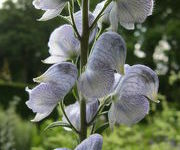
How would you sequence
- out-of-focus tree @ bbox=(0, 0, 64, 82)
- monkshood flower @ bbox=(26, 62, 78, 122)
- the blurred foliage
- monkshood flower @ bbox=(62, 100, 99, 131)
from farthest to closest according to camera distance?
out-of-focus tree @ bbox=(0, 0, 64, 82)
the blurred foliage
monkshood flower @ bbox=(62, 100, 99, 131)
monkshood flower @ bbox=(26, 62, 78, 122)

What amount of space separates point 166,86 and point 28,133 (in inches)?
359

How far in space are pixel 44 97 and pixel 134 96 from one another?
→ 0.81 feet

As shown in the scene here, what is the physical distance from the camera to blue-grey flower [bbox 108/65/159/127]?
1.22 meters

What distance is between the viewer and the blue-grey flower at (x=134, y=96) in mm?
1222

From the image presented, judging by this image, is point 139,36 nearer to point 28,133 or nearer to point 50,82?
point 28,133

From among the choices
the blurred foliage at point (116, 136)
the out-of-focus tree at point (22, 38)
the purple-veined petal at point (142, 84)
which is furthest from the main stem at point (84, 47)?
the out-of-focus tree at point (22, 38)

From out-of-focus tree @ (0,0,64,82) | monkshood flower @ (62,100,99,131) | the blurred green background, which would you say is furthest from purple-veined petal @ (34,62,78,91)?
out-of-focus tree @ (0,0,64,82)

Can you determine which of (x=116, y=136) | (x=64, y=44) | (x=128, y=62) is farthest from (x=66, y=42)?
(x=128, y=62)

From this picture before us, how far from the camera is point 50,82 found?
1191 mm

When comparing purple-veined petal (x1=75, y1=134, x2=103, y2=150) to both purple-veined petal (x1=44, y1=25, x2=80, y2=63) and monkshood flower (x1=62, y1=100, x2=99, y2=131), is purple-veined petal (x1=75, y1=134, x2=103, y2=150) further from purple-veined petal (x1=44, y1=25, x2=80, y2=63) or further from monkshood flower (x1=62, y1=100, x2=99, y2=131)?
purple-veined petal (x1=44, y1=25, x2=80, y2=63)

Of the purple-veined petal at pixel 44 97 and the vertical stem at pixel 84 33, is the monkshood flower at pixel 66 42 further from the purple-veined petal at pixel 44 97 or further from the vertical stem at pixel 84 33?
the purple-veined petal at pixel 44 97

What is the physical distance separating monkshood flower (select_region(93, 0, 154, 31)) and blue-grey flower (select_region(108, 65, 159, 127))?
138 millimetres

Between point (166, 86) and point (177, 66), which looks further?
point (177, 66)

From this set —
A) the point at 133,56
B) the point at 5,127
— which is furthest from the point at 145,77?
the point at 133,56
